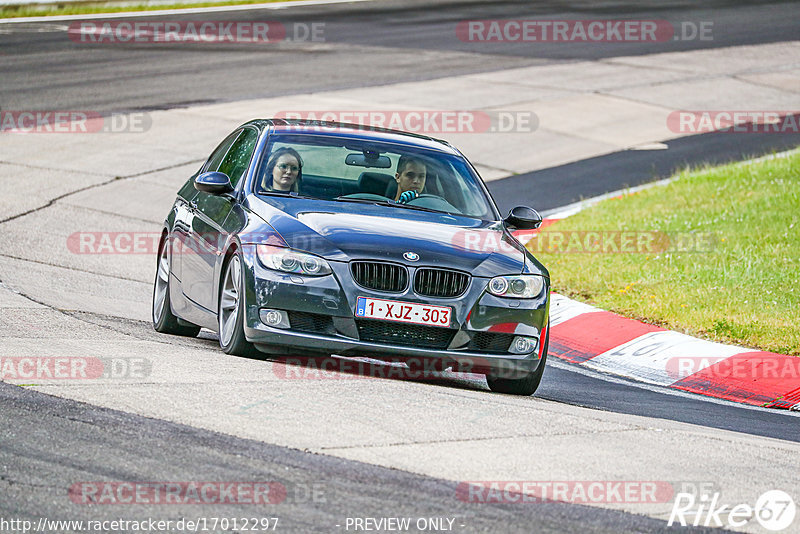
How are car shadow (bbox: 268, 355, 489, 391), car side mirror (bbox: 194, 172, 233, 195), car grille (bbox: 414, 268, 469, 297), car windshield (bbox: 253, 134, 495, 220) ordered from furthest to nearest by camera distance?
car windshield (bbox: 253, 134, 495, 220) < car side mirror (bbox: 194, 172, 233, 195) < car grille (bbox: 414, 268, 469, 297) < car shadow (bbox: 268, 355, 489, 391)

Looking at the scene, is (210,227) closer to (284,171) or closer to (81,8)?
(284,171)

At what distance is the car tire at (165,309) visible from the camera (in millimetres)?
9594

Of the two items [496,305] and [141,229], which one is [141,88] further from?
[496,305]

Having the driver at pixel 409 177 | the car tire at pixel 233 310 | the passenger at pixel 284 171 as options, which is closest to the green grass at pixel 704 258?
the driver at pixel 409 177

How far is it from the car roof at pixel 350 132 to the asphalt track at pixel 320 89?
1890 millimetres

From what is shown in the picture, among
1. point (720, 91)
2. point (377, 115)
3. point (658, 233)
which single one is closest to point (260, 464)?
point (658, 233)

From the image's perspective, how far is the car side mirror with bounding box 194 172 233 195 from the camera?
869 centimetres

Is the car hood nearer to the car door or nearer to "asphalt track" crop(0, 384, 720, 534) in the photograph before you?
the car door

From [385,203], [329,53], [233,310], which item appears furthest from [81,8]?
[233,310]

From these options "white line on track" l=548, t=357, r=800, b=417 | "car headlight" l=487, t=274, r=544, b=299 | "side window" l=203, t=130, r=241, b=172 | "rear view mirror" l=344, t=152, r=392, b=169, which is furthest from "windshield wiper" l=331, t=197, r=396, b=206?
"white line on track" l=548, t=357, r=800, b=417

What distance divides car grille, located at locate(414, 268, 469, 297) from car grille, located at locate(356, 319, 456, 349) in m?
0.21

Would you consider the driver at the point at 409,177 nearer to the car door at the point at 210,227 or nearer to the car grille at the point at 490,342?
Result: the car door at the point at 210,227

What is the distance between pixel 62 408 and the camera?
6254 millimetres

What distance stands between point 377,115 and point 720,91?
7697mm
